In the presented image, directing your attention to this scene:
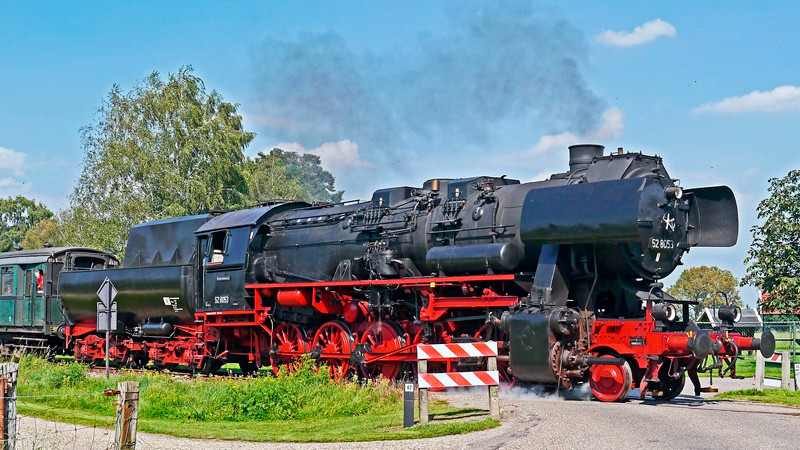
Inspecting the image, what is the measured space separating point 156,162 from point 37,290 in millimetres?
16669

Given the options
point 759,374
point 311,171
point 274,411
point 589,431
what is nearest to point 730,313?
point 759,374

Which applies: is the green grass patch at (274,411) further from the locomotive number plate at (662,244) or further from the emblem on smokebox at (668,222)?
the emblem on smokebox at (668,222)

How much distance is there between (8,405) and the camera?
9898 mm

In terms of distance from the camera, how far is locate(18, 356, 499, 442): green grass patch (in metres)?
12.2

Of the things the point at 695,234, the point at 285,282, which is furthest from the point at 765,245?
the point at 285,282

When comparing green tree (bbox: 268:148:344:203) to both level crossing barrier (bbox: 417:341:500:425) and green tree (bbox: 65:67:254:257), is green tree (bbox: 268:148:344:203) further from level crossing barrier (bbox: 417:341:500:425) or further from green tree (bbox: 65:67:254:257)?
level crossing barrier (bbox: 417:341:500:425)

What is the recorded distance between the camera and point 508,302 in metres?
15.7

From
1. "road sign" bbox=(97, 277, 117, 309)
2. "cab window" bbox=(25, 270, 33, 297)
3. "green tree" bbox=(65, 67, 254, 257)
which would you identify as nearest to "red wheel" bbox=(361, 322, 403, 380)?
"road sign" bbox=(97, 277, 117, 309)

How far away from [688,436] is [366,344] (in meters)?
8.65

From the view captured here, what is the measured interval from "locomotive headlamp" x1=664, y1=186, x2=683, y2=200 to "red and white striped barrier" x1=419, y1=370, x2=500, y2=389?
15.1 feet

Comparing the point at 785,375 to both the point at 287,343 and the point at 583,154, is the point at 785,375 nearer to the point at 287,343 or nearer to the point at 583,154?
the point at 583,154

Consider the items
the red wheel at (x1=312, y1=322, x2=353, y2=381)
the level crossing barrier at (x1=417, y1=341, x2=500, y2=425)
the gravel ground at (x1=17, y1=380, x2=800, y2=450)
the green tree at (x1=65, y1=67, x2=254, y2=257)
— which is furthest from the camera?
the green tree at (x1=65, y1=67, x2=254, y2=257)

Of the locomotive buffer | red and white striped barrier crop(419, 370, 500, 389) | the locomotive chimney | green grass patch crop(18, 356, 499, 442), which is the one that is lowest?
green grass patch crop(18, 356, 499, 442)

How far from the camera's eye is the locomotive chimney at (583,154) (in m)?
16.4
